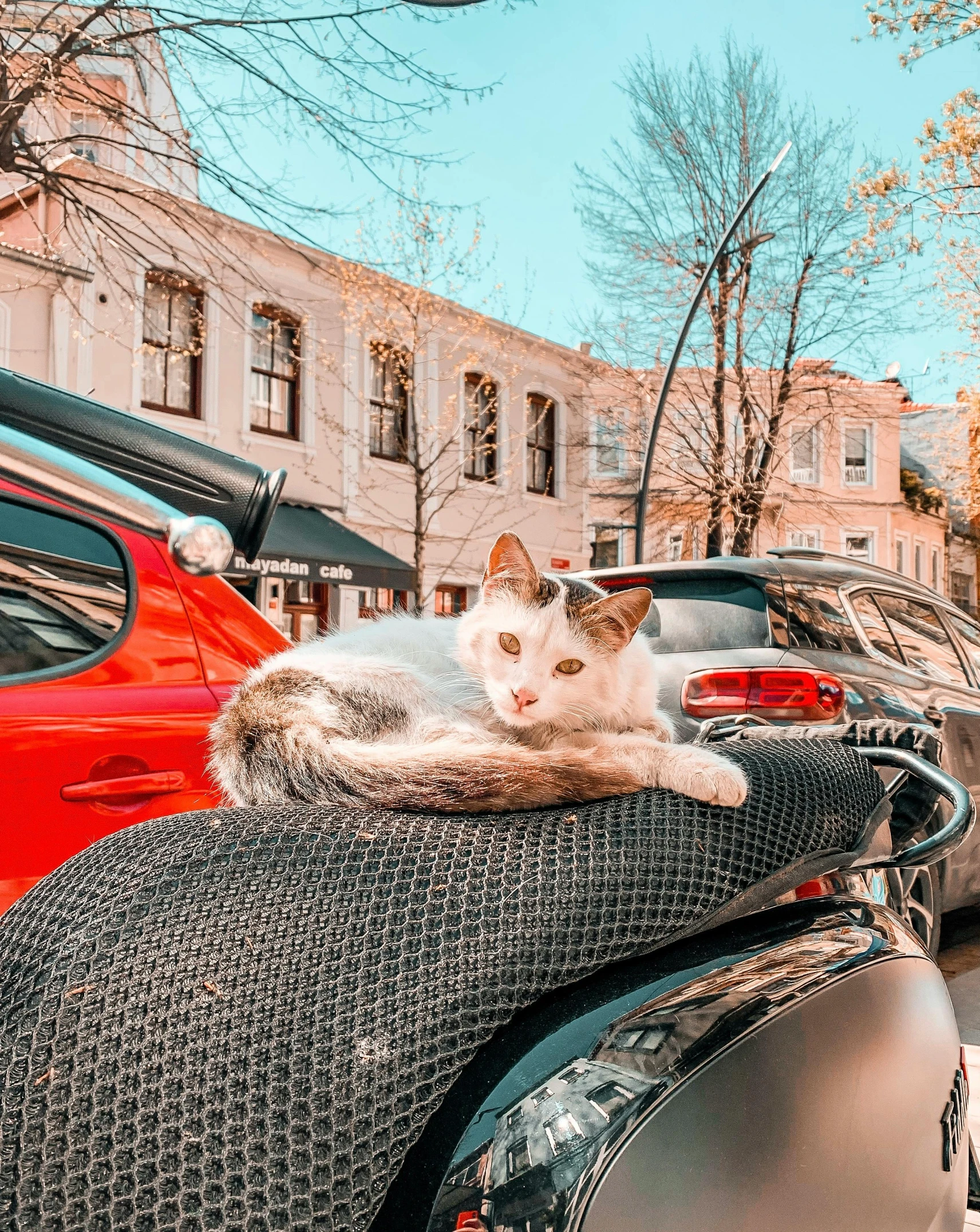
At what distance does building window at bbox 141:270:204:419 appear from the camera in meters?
15.0

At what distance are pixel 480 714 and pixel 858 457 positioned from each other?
37.6m

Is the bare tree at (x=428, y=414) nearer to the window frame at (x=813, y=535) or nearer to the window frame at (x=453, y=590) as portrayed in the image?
the window frame at (x=453, y=590)

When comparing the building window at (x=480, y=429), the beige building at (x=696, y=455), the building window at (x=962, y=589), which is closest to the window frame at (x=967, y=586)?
the building window at (x=962, y=589)

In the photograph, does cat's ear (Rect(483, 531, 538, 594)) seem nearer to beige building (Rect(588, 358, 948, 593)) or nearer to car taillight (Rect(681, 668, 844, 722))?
car taillight (Rect(681, 668, 844, 722))

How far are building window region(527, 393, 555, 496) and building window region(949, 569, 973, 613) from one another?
28.1 m

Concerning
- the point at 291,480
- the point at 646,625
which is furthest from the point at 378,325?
the point at 646,625

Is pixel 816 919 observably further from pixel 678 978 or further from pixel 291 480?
pixel 291 480

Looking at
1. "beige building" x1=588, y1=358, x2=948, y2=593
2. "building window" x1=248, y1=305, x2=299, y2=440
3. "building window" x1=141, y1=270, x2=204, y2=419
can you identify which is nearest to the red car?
"building window" x1=141, y1=270, x2=204, y2=419

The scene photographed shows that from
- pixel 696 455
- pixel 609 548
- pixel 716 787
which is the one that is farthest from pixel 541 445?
pixel 716 787

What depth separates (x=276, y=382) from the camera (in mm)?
17734

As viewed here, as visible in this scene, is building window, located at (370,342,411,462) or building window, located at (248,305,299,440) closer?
building window, located at (248,305,299,440)

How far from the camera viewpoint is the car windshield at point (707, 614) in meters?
4.52

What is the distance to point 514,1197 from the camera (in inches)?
31.0

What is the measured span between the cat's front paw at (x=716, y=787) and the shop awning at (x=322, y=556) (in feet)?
41.6
